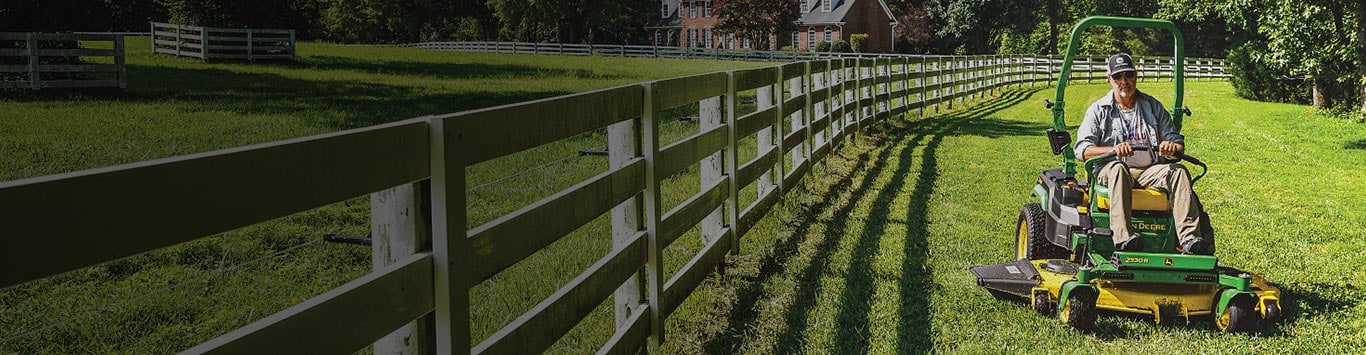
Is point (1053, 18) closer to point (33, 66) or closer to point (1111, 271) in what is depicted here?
A: point (33, 66)

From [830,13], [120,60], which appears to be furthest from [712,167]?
[830,13]

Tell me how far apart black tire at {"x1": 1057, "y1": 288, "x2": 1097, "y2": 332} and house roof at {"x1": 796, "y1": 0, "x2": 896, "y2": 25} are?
71.3 m

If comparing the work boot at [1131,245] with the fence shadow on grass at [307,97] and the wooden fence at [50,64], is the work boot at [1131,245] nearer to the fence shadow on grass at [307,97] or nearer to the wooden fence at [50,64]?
the fence shadow on grass at [307,97]

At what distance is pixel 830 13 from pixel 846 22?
1.78 meters

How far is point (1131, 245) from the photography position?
19.3 ft

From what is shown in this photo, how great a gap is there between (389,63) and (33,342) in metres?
33.5

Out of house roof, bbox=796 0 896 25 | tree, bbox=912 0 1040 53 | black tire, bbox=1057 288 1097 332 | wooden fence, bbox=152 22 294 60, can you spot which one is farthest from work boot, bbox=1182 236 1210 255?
house roof, bbox=796 0 896 25

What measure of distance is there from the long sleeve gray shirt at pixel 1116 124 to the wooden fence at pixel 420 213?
75.0 inches

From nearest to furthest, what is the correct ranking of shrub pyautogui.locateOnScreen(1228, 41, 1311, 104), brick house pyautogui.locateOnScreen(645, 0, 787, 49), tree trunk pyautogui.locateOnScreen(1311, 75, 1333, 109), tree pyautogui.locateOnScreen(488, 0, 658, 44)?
tree trunk pyautogui.locateOnScreen(1311, 75, 1333, 109) → shrub pyautogui.locateOnScreen(1228, 41, 1311, 104) → tree pyautogui.locateOnScreen(488, 0, 658, 44) → brick house pyautogui.locateOnScreen(645, 0, 787, 49)

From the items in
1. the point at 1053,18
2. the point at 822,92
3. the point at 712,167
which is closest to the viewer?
the point at 712,167

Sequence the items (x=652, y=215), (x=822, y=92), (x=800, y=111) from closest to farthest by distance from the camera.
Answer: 1. (x=652, y=215)
2. (x=800, y=111)
3. (x=822, y=92)

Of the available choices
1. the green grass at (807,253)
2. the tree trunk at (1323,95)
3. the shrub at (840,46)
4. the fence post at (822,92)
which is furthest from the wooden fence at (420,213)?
the shrub at (840,46)

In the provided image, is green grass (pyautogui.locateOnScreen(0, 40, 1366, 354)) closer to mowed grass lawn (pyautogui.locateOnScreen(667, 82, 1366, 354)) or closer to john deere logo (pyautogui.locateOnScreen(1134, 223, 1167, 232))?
mowed grass lawn (pyautogui.locateOnScreen(667, 82, 1366, 354))

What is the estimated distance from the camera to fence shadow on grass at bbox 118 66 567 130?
17.6 metres
